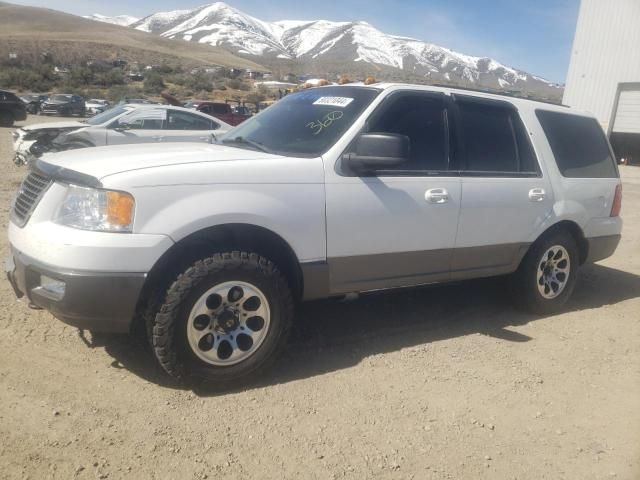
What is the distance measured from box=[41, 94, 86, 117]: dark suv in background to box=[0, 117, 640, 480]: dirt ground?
31.3 meters

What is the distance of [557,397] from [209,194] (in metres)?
2.55

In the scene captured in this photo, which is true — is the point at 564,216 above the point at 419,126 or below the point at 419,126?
below

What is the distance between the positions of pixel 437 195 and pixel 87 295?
95.3 inches

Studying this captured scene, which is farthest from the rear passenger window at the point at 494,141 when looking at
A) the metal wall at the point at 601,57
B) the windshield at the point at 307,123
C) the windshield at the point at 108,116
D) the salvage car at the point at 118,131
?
the metal wall at the point at 601,57

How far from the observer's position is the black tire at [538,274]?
4656 millimetres

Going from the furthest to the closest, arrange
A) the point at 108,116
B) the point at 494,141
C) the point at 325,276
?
the point at 108,116
the point at 494,141
the point at 325,276

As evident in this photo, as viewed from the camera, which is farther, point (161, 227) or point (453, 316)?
point (453, 316)

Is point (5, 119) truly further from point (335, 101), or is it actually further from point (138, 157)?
point (138, 157)

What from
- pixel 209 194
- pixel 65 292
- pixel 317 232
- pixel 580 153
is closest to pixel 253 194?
pixel 209 194

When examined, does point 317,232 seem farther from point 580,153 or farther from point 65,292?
point 580,153

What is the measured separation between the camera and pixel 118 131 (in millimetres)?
10414

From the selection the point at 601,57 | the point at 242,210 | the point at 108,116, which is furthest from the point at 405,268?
the point at 601,57

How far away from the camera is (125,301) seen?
284 centimetres

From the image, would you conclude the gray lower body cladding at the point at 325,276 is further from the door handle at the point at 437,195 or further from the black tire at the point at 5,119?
the black tire at the point at 5,119
